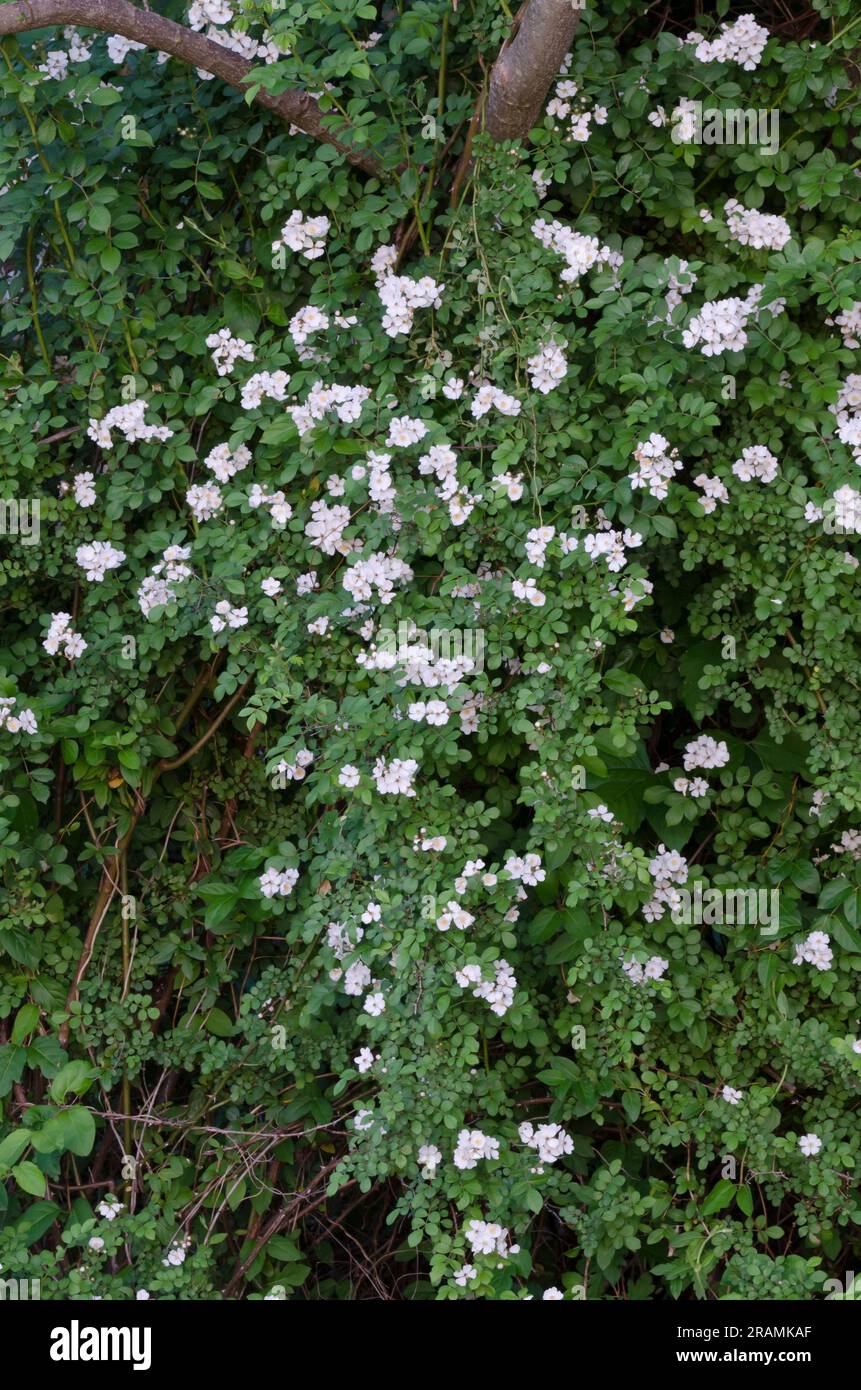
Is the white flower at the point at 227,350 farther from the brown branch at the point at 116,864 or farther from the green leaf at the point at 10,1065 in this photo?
the green leaf at the point at 10,1065

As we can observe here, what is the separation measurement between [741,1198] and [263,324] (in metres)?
2.06

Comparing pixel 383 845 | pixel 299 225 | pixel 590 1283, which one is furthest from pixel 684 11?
pixel 590 1283

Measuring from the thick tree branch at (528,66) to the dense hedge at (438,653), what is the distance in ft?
0.22

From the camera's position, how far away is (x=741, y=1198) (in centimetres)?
250

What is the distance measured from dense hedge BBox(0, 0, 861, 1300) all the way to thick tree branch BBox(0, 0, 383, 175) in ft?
0.30

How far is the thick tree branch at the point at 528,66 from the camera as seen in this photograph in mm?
2295

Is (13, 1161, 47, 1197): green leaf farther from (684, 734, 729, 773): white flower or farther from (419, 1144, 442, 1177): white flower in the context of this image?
(684, 734, 729, 773): white flower

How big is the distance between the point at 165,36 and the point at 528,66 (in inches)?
28.4

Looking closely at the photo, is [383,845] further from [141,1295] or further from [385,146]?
[385,146]

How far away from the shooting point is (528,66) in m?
2.36

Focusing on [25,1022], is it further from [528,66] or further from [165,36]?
[528,66]

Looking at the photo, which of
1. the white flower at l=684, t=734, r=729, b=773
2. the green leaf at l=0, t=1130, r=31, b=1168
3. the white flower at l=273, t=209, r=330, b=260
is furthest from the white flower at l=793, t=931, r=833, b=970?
the white flower at l=273, t=209, r=330, b=260

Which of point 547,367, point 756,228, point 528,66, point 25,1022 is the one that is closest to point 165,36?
point 528,66

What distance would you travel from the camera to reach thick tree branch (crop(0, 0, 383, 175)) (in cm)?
246
